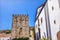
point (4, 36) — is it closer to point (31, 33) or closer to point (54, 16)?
point (31, 33)

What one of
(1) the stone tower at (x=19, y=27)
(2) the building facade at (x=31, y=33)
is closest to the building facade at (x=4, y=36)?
(1) the stone tower at (x=19, y=27)

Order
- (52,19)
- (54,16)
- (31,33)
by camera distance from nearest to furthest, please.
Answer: (54,16), (52,19), (31,33)

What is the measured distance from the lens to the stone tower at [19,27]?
73.5 ft

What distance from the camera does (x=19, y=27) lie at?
74.2 feet

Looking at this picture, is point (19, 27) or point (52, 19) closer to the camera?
point (52, 19)

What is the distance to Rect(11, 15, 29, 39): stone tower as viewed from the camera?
73.5 ft

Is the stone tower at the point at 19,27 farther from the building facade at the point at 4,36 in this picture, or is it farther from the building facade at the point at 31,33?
the building facade at the point at 4,36

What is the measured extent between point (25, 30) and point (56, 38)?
30.6 feet

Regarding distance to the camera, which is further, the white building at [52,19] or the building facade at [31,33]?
the building facade at [31,33]

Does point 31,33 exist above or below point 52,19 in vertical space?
below

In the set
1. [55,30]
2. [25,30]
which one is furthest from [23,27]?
[55,30]

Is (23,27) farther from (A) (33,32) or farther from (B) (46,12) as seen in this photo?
(B) (46,12)

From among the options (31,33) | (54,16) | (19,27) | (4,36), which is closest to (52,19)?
(54,16)

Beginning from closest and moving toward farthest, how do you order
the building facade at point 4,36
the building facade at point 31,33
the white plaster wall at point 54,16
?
the white plaster wall at point 54,16 < the building facade at point 31,33 < the building facade at point 4,36
